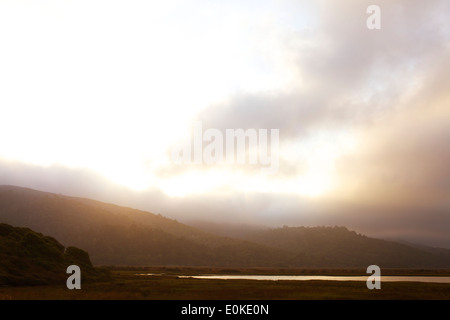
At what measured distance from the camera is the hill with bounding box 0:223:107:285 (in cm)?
9688

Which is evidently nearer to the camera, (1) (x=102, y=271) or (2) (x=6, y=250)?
(2) (x=6, y=250)

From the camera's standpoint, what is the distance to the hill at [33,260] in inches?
3814

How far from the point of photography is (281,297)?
2923 inches

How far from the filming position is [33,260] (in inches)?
4257
